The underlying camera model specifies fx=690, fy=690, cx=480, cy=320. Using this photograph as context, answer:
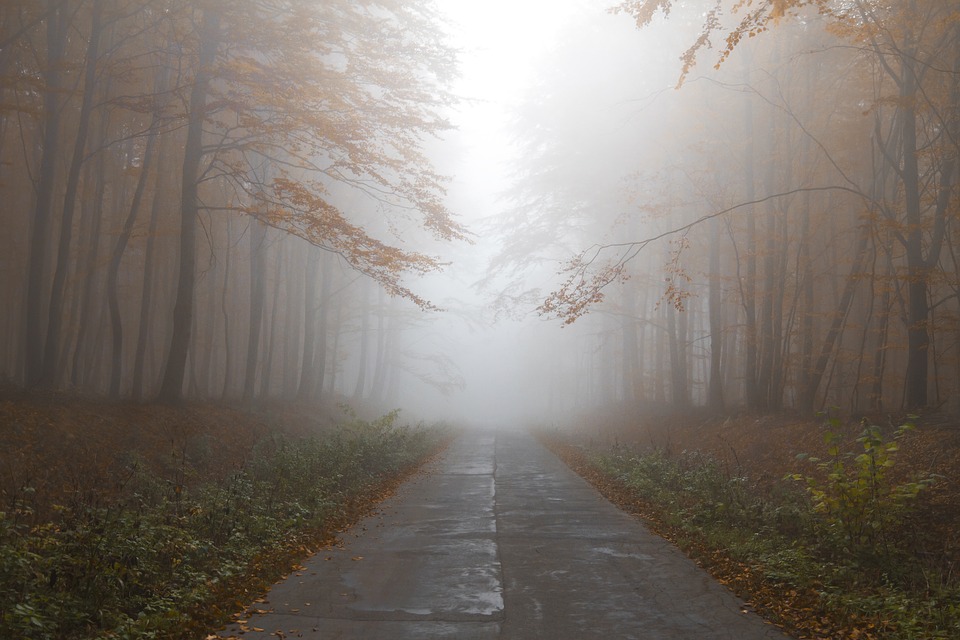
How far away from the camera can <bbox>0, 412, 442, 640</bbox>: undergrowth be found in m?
5.00

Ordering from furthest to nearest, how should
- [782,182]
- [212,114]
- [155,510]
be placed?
[782,182], [212,114], [155,510]

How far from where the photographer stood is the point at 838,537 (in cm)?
727

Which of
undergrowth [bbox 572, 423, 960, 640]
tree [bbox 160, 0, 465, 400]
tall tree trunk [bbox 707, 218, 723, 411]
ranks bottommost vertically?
undergrowth [bbox 572, 423, 960, 640]

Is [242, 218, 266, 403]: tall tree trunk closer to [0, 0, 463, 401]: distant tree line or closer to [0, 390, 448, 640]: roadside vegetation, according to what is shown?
[0, 0, 463, 401]: distant tree line

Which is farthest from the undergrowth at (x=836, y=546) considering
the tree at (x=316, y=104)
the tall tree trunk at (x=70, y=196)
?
the tall tree trunk at (x=70, y=196)

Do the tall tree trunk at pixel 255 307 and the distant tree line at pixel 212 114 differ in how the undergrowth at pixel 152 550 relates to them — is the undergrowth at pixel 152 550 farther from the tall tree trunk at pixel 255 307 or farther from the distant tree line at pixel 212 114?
the tall tree trunk at pixel 255 307

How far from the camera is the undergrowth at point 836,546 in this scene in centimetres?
550

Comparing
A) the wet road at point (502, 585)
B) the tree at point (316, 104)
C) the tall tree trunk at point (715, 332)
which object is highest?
the tree at point (316, 104)

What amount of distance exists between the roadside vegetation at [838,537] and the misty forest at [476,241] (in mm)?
50

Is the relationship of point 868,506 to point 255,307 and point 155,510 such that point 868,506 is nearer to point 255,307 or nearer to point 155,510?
point 155,510

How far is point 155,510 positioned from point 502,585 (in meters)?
4.23

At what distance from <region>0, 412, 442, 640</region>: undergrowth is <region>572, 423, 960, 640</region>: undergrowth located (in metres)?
4.75

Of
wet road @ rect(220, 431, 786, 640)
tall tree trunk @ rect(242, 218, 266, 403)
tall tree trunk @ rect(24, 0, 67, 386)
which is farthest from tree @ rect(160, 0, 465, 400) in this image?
wet road @ rect(220, 431, 786, 640)

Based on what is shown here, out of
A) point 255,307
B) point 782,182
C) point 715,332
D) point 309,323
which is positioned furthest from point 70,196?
point 782,182
